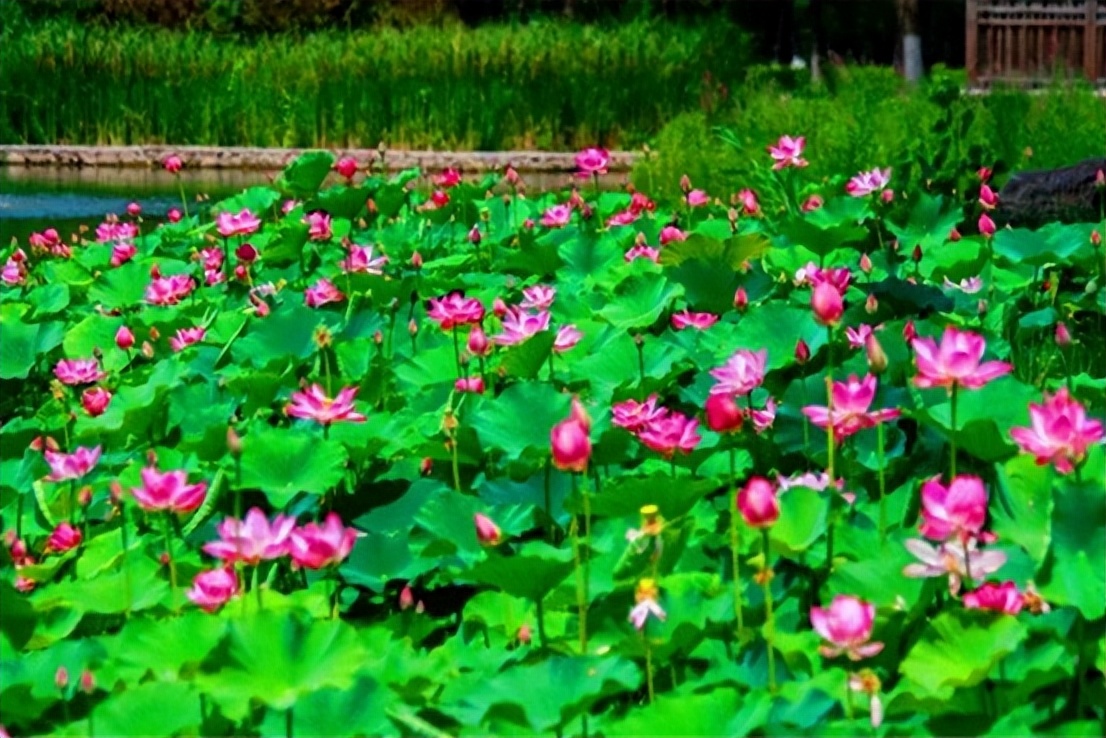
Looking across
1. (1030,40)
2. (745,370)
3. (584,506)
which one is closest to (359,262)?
(745,370)

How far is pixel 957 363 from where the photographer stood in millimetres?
1716

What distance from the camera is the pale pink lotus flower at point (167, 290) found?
3570 mm

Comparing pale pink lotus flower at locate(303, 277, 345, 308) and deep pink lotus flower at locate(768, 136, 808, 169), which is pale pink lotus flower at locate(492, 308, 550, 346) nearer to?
pale pink lotus flower at locate(303, 277, 345, 308)

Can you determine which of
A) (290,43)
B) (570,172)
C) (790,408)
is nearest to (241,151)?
(570,172)

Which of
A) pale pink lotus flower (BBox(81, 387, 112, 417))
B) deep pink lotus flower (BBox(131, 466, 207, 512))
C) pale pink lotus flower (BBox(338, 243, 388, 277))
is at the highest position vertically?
deep pink lotus flower (BBox(131, 466, 207, 512))

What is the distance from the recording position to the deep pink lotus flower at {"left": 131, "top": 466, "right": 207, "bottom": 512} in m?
1.69

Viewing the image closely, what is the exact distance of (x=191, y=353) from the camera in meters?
3.01

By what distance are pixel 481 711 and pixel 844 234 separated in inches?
74.8

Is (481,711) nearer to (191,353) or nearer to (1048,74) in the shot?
(191,353)

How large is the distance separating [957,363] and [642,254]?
2005 mm

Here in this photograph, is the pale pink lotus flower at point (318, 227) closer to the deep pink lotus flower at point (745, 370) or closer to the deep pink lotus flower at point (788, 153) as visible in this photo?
the deep pink lotus flower at point (788, 153)

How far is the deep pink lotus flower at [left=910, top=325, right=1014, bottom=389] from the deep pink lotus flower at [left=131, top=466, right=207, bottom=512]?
757mm

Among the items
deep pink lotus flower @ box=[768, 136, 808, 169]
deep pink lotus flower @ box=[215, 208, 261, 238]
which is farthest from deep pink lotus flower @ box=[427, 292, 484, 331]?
deep pink lotus flower @ box=[768, 136, 808, 169]

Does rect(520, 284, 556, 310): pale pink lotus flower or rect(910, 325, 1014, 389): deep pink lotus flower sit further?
rect(520, 284, 556, 310): pale pink lotus flower
